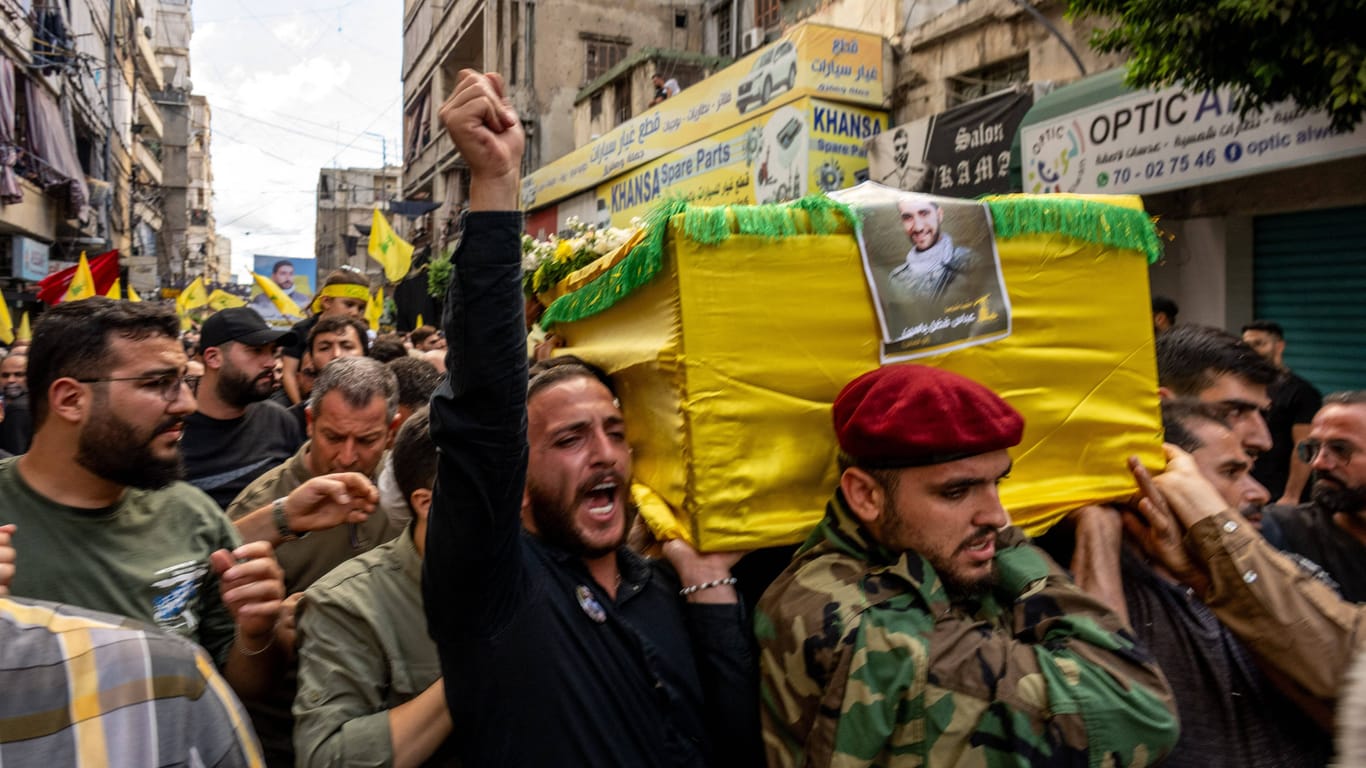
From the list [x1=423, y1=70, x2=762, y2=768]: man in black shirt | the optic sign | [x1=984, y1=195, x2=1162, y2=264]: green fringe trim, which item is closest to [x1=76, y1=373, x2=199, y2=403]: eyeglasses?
[x1=423, y1=70, x2=762, y2=768]: man in black shirt

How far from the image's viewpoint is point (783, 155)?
12047mm

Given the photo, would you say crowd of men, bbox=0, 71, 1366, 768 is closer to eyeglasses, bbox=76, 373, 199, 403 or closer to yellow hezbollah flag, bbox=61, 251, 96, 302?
eyeglasses, bbox=76, 373, 199, 403

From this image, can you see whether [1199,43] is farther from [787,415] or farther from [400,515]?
[400,515]

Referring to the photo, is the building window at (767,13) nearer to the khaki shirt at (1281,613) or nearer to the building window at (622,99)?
the building window at (622,99)

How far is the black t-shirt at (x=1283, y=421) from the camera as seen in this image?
17.8ft

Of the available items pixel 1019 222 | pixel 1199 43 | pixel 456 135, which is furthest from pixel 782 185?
pixel 456 135

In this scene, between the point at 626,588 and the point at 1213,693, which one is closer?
the point at 626,588

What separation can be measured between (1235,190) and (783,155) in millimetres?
5523

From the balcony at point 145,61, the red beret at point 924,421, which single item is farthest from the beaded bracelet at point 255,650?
the balcony at point 145,61

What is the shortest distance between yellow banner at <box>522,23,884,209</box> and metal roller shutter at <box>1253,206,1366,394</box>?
17.7ft

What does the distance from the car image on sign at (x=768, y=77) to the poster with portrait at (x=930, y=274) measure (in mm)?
10137

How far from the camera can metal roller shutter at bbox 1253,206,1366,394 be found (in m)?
7.10

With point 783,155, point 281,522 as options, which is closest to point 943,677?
point 281,522

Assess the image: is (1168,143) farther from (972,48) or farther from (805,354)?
(805,354)
